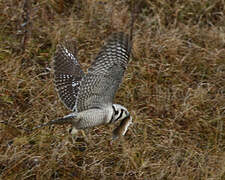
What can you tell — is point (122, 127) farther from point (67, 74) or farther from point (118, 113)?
point (67, 74)

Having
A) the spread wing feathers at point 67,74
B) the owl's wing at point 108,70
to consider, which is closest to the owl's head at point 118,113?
the owl's wing at point 108,70

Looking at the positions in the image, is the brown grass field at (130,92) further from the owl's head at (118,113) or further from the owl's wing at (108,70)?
the owl's wing at (108,70)

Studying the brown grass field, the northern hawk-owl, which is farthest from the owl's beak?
the brown grass field

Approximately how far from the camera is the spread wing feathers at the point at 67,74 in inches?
136

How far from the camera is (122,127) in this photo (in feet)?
11.1

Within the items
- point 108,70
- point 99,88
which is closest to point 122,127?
point 99,88

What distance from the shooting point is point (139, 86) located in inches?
167

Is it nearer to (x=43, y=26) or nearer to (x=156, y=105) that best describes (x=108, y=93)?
(x=156, y=105)

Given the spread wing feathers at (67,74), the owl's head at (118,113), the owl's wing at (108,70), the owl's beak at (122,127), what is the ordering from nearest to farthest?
the owl's wing at (108,70) < the owl's head at (118,113) < the owl's beak at (122,127) < the spread wing feathers at (67,74)

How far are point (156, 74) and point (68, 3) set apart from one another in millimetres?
1337

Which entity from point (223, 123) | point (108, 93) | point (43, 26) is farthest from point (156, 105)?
point (43, 26)

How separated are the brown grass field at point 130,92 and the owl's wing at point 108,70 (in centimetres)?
55

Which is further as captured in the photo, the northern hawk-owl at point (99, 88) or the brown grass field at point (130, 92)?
the brown grass field at point (130, 92)

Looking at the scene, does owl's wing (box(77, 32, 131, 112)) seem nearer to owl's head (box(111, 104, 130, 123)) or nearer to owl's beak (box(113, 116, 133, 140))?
owl's head (box(111, 104, 130, 123))
